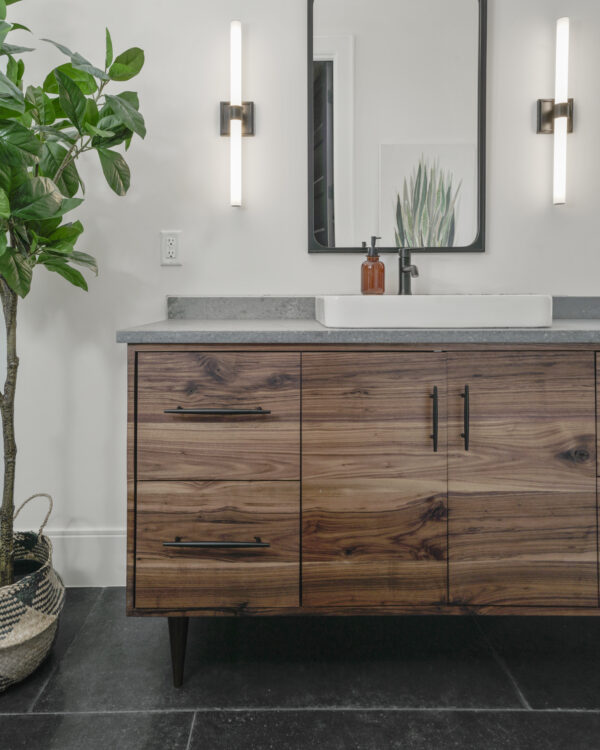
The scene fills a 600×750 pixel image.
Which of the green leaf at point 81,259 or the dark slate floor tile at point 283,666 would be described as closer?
the dark slate floor tile at point 283,666

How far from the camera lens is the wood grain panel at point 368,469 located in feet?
4.22

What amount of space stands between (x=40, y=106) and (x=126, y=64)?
24cm

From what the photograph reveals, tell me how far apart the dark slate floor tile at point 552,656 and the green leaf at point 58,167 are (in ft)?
5.39

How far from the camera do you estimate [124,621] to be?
1.66 meters

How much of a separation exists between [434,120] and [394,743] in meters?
1.67

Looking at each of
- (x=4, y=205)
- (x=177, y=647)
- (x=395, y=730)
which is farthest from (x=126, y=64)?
(x=395, y=730)

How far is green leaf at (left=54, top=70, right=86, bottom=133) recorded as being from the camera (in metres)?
1.31

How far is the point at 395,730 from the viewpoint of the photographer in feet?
3.97

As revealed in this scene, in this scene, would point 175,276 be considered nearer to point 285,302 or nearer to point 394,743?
point 285,302

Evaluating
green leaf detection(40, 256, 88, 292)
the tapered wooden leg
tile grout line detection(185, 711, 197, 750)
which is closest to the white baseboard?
the tapered wooden leg

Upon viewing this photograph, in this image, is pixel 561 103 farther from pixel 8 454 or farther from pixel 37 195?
pixel 8 454

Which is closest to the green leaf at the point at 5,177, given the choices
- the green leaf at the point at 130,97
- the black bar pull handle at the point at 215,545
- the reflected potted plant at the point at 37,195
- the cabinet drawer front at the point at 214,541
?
the reflected potted plant at the point at 37,195

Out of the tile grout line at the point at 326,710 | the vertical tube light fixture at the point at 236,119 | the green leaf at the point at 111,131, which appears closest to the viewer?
the tile grout line at the point at 326,710

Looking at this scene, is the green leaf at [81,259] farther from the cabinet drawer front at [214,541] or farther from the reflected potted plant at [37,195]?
the cabinet drawer front at [214,541]
